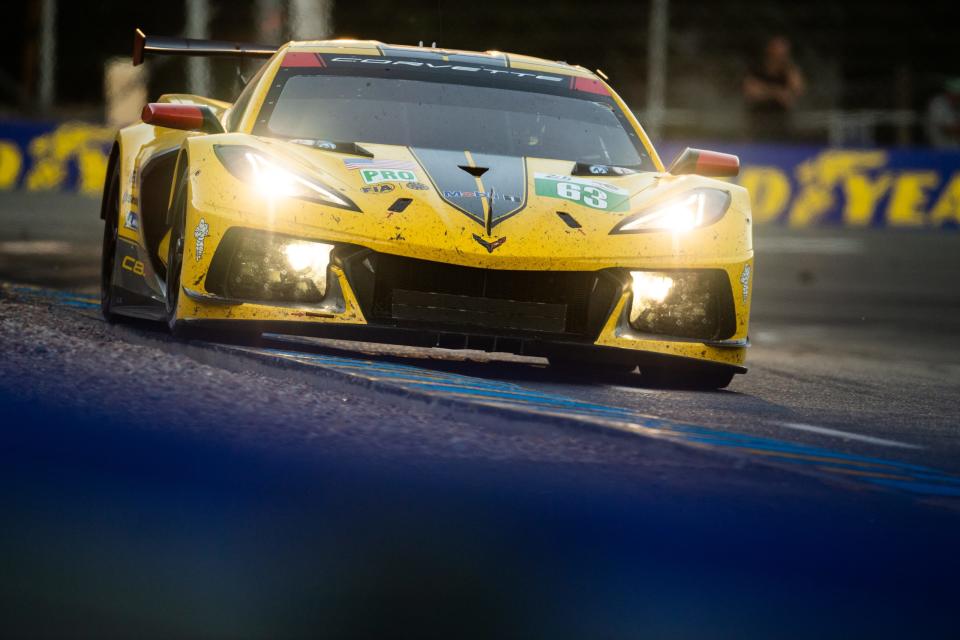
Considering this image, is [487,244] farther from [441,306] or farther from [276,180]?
[276,180]

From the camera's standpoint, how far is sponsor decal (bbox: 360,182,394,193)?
245 inches

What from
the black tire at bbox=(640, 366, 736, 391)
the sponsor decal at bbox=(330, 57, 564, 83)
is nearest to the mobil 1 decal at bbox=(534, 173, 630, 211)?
the black tire at bbox=(640, 366, 736, 391)

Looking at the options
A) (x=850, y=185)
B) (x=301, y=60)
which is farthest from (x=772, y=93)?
(x=301, y=60)

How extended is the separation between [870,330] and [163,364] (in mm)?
7004

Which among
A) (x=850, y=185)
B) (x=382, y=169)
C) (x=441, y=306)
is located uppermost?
(x=850, y=185)

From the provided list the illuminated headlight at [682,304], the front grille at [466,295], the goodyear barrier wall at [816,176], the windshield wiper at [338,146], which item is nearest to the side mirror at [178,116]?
the windshield wiper at [338,146]

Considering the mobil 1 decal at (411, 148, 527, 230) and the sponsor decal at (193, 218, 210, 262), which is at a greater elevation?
the mobil 1 decal at (411, 148, 527, 230)

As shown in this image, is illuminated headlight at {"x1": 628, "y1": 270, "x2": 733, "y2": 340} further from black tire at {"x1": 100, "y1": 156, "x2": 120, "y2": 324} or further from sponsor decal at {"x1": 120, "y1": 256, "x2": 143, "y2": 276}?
black tire at {"x1": 100, "y1": 156, "x2": 120, "y2": 324}

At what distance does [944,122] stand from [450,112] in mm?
16278

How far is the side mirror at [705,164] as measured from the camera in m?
7.11

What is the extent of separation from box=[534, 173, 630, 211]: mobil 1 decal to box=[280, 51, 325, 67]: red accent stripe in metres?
1.39

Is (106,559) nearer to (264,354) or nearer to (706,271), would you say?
(264,354)

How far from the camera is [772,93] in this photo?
67.3 feet

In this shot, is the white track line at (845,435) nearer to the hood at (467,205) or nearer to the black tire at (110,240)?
the hood at (467,205)
